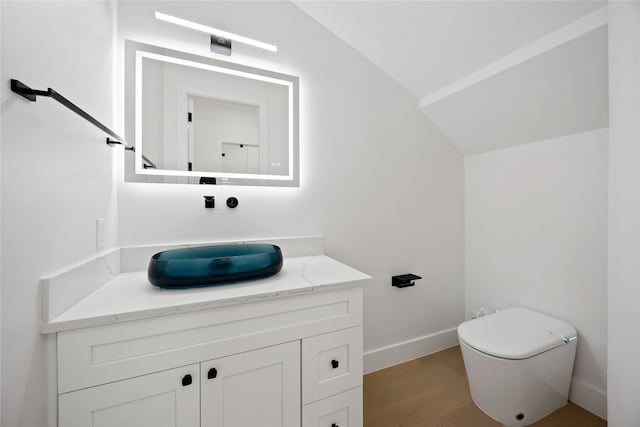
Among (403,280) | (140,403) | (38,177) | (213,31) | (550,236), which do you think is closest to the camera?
(38,177)

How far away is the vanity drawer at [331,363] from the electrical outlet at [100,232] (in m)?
0.91

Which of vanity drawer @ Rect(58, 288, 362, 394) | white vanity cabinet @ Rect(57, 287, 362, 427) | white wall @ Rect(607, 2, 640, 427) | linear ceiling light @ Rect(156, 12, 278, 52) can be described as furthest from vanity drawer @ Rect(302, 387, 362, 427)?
linear ceiling light @ Rect(156, 12, 278, 52)

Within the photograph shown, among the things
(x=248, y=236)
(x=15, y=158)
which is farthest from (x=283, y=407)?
(x=15, y=158)

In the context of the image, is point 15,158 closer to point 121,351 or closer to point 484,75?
point 121,351

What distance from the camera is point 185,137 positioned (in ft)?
4.46

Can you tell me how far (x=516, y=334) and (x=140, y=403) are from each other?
175 centimetres

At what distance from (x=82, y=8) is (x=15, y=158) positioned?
69cm

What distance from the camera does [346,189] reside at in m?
1.72

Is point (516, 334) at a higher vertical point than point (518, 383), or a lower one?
higher

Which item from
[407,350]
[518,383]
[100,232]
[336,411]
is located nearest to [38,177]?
[100,232]

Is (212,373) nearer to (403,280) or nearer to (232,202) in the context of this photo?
(232,202)

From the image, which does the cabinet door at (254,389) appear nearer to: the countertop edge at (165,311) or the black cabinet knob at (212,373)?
the black cabinet knob at (212,373)

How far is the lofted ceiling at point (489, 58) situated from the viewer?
48.1 inches

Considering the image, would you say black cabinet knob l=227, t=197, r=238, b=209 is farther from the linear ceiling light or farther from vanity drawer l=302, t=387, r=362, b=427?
vanity drawer l=302, t=387, r=362, b=427
